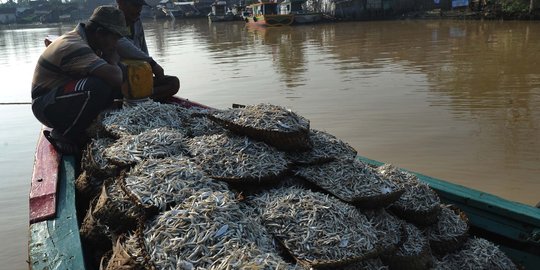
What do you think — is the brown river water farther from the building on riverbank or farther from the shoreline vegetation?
the building on riverbank

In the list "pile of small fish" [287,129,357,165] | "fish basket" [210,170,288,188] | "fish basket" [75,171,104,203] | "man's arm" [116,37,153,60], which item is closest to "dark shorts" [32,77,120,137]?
"fish basket" [75,171,104,203]

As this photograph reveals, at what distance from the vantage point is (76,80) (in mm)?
3857

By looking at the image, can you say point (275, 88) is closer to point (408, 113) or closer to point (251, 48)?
point (408, 113)

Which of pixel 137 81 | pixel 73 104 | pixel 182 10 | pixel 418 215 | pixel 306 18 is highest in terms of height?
pixel 182 10

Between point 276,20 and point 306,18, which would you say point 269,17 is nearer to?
point 276,20

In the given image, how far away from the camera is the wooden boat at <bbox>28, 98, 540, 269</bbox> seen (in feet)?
8.87

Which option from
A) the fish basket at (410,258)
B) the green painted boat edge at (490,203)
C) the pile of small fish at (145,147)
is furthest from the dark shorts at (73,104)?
the green painted boat edge at (490,203)

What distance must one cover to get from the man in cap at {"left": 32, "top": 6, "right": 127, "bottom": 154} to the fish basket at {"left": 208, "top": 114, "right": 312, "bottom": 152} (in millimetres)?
1409

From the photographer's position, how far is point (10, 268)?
4.64 metres

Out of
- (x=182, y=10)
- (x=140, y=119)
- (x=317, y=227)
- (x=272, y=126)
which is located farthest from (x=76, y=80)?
(x=182, y=10)

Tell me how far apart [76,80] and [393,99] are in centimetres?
782

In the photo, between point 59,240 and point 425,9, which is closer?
point 59,240

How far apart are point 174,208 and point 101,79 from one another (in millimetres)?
2040

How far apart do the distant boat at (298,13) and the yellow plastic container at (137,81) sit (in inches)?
1346
